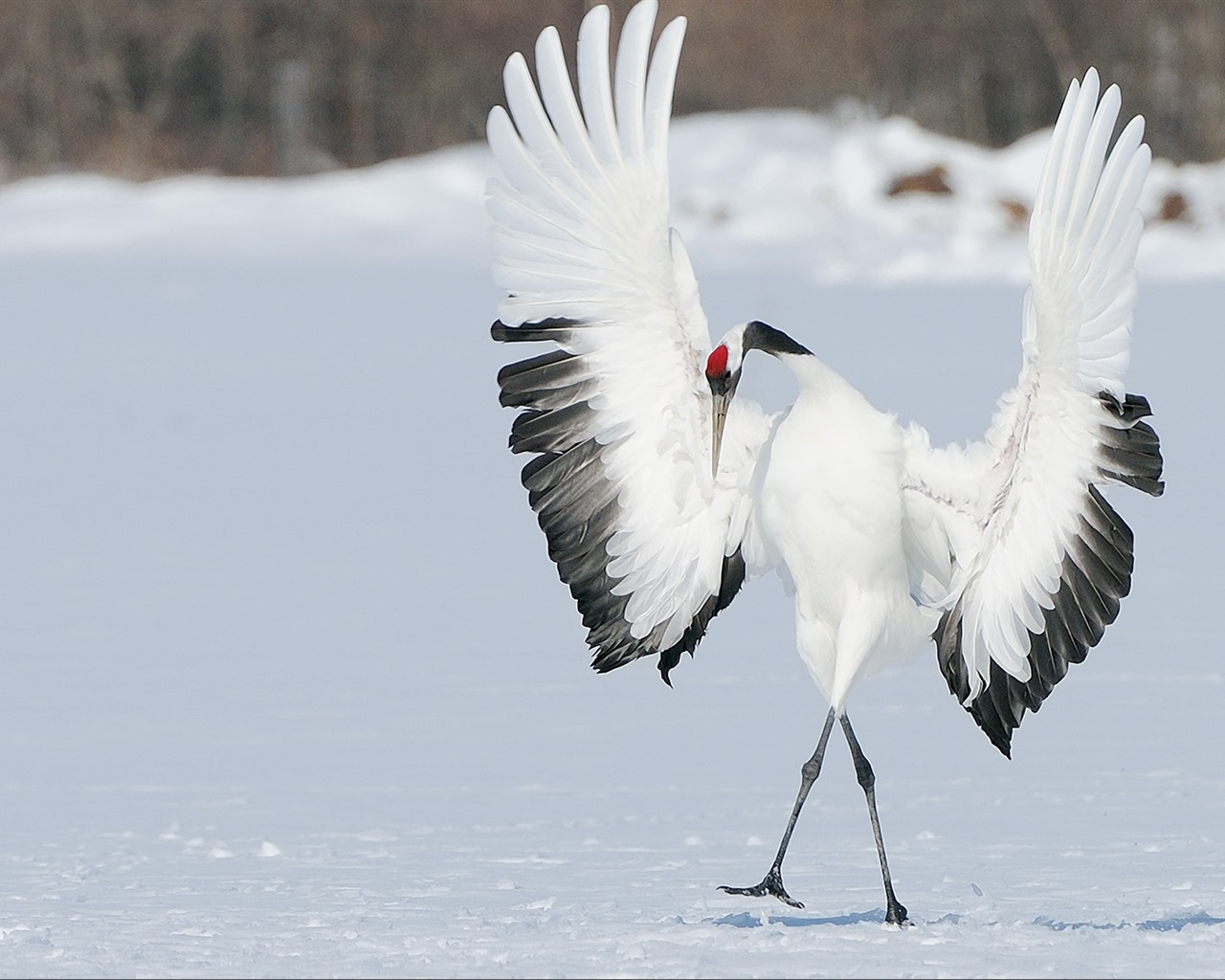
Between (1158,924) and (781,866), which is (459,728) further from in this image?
(1158,924)

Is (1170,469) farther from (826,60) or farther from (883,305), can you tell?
(826,60)

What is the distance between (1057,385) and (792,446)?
0.67 meters

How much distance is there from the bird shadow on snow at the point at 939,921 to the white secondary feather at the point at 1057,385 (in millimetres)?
724

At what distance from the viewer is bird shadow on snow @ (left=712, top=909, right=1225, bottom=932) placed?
16.4 feet

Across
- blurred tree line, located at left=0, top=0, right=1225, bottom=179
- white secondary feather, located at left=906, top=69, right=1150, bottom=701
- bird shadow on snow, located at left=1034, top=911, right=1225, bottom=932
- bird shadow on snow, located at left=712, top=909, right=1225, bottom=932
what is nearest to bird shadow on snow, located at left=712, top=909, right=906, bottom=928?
bird shadow on snow, located at left=712, top=909, right=1225, bottom=932

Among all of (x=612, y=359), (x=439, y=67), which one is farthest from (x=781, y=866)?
(x=439, y=67)

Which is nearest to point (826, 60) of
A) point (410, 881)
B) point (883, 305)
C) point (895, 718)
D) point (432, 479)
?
point (883, 305)

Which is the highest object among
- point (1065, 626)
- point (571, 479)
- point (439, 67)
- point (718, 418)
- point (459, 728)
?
point (439, 67)

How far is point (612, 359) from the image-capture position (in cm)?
567

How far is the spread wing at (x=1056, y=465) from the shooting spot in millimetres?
4988

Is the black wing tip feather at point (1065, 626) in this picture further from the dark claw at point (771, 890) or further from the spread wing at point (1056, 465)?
the dark claw at point (771, 890)

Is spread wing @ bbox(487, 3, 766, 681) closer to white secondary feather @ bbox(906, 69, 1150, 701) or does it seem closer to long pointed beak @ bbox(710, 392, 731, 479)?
long pointed beak @ bbox(710, 392, 731, 479)

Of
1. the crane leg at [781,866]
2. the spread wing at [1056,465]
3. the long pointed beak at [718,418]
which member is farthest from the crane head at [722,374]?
the crane leg at [781,866]

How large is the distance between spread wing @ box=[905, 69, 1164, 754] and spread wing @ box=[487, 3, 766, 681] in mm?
563
